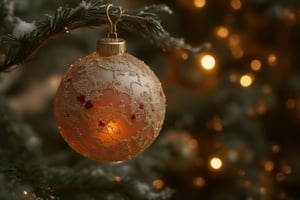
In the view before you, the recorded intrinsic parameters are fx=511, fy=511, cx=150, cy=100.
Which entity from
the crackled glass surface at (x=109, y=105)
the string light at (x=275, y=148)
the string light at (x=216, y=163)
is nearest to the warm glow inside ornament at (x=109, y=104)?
the crackled glass surface at (x=109, y=105)

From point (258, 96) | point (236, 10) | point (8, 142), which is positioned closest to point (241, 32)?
point (236, 10)

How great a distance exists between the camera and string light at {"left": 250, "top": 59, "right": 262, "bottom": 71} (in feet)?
6.44

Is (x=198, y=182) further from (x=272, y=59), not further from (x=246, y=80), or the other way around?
(x=272, y=59)

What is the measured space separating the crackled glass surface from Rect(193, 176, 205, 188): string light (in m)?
1.28

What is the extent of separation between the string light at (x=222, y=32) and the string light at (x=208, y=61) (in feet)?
0.39

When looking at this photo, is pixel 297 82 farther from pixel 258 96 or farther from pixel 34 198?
pixel 34 198

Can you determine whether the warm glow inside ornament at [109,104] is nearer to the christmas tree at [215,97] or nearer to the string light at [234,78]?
the christmas tree at [215,97]

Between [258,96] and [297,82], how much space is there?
15 centimetres

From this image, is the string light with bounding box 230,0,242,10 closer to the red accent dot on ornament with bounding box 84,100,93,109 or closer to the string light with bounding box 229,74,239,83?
the string light with bounding box 229,74,239,83

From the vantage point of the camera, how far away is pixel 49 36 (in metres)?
0.86

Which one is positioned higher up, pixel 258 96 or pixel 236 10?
pixel 236 10

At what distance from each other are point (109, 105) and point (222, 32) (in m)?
1.26

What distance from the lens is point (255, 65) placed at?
1.97 m

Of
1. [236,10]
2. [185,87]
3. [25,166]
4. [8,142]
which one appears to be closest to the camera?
[25,166]
